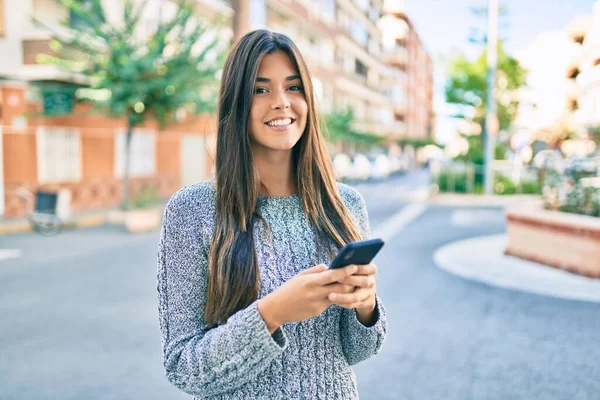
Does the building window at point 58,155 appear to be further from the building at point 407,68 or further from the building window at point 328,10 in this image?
the building at point 407,68

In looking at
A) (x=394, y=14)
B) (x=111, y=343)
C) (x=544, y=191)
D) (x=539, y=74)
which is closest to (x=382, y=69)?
(x=394, y=14)

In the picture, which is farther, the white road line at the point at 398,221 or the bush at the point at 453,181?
the bush at the point at 453,181

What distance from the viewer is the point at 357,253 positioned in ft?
3.87

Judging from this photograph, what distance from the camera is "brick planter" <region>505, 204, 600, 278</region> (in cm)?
800

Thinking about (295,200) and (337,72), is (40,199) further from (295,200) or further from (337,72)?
(337,72)

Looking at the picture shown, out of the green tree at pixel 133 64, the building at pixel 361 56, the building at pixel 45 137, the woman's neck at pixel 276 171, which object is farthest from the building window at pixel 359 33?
the woman's neck at pixel 276 171

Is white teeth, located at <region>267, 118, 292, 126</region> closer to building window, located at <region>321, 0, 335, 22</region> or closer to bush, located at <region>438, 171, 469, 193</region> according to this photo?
bush, located at <region>438, 171, 469, 193</region>

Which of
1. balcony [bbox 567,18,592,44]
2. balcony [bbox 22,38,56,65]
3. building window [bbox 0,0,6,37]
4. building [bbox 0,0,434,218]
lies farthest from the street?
balcony [bbox 567,18,592,44]

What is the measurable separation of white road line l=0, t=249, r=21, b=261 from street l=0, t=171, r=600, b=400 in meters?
0.34

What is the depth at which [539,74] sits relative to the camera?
1847 inches

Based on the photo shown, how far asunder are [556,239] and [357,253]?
8.26m

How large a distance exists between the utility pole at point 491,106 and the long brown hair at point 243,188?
21953 mm

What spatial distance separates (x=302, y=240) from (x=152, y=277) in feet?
23.1

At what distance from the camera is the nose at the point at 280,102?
153 centimetres
